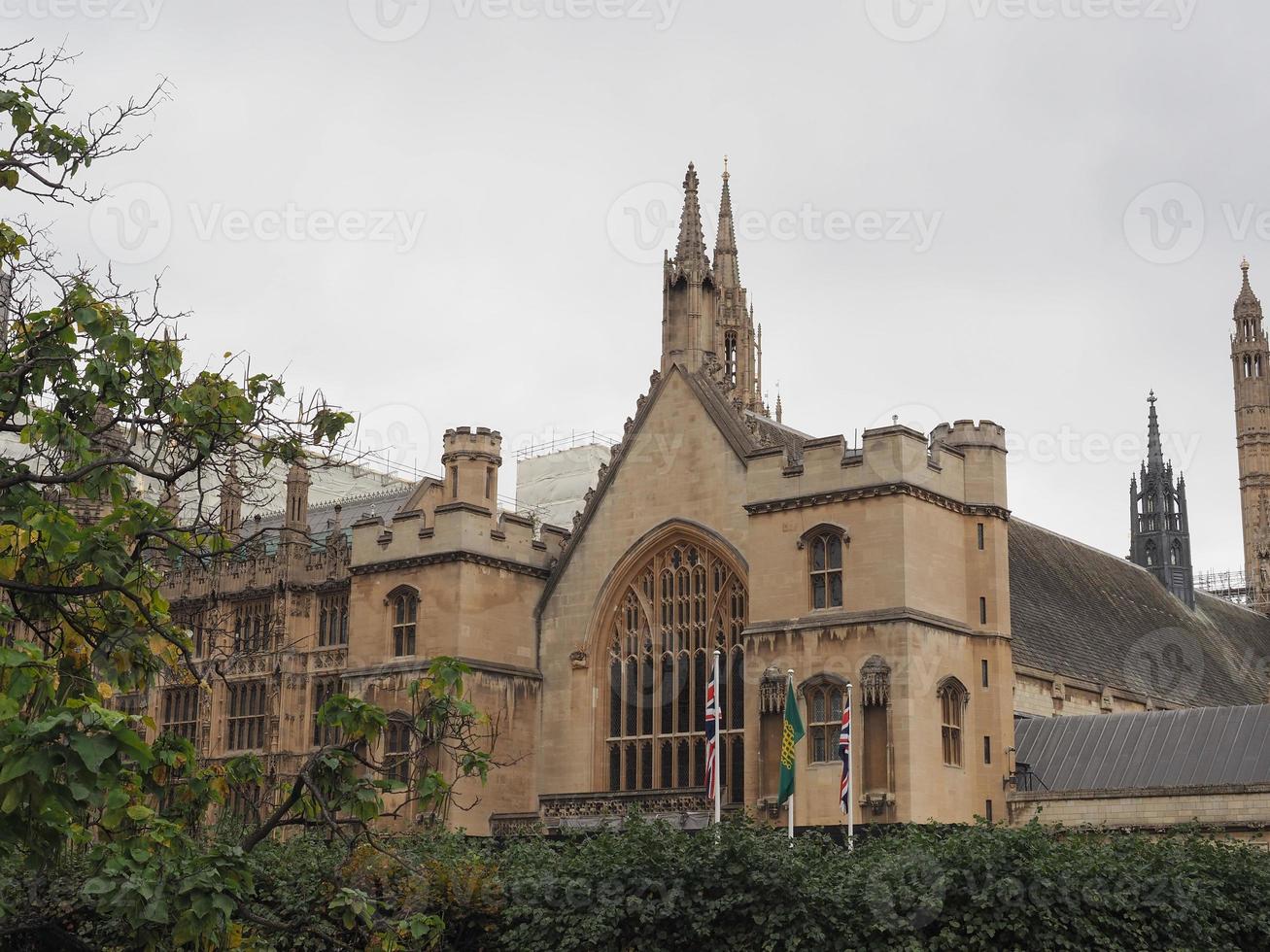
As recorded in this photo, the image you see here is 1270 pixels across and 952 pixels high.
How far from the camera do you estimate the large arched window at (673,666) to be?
129 feet

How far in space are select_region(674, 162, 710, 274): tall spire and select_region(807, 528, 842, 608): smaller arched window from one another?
844 cm

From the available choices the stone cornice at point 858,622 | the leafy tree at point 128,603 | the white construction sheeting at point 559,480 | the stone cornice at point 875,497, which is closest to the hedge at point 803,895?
the leafy tree at point 128,603

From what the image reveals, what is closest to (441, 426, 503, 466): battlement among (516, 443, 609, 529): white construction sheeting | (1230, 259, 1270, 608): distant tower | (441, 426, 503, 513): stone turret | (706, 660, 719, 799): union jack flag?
(441, 426, 503, 513): stone turret

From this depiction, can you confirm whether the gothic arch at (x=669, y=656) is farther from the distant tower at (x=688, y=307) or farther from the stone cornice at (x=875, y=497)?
the distant tower at (x=688, y=307)

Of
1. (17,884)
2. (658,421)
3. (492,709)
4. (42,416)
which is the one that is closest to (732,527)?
(658,421)

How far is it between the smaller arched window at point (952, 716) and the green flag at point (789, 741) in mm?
3452

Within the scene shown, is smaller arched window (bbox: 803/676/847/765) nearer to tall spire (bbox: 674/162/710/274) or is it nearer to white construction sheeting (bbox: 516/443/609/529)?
tall spire (bbox: 674/162/710/274)

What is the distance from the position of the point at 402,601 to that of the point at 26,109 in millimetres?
29763

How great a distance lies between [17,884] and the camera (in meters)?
19.2

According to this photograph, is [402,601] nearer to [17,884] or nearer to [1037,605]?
[1037,605]

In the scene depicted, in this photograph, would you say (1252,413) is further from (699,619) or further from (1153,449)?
(699,619)

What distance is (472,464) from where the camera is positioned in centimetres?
4347

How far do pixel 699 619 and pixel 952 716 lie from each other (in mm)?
6715

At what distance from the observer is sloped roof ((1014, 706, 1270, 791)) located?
36375 millimetres
